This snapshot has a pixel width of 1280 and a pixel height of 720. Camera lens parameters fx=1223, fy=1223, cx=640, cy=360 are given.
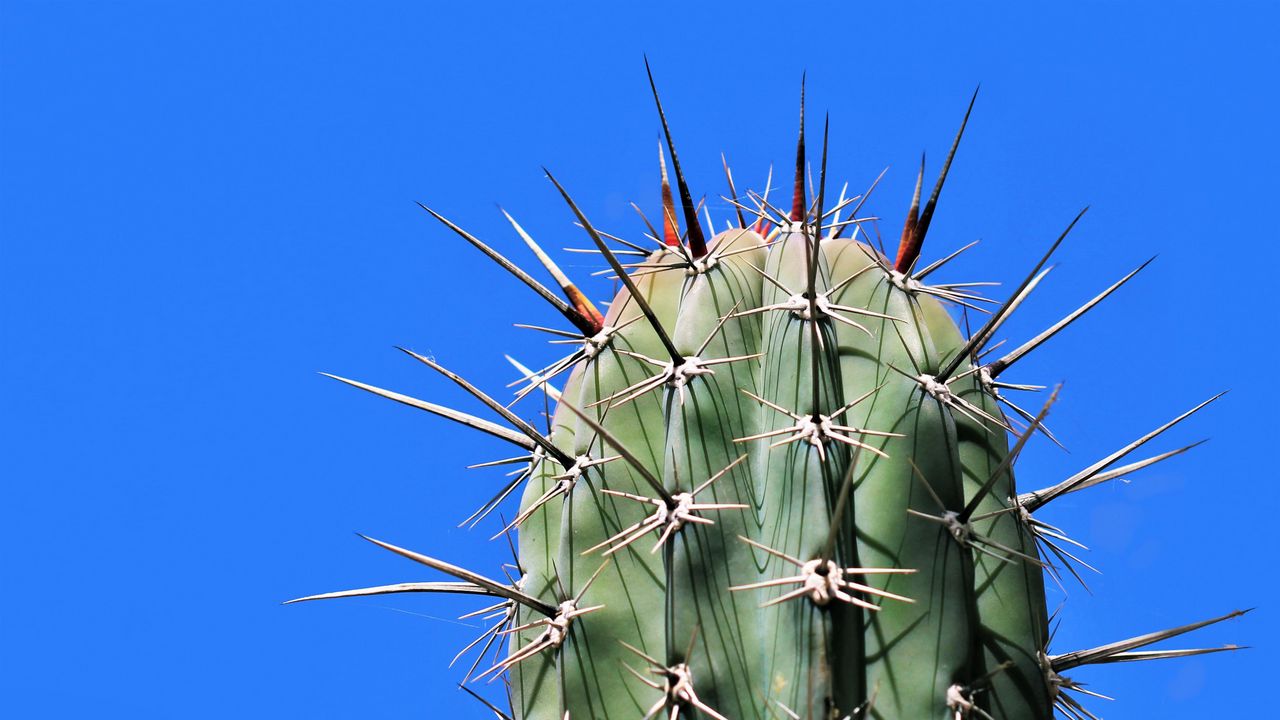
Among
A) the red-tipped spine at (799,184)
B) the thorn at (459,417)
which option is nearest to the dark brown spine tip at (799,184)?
the red-tipped spine at (799,184)

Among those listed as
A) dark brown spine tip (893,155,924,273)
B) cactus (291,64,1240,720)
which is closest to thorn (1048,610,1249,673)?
cactus (291,64,1240,720)

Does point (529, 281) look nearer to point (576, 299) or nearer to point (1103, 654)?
point (576, 299)

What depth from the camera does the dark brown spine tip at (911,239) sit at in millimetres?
3215

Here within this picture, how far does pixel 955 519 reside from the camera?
280cm

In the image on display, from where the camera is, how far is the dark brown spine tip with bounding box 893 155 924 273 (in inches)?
127

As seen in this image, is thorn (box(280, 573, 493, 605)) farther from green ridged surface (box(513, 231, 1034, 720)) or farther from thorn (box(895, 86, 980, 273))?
thorn (box(895, 86, 980, 273))

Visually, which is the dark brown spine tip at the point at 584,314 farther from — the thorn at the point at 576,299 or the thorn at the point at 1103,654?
the thorn at the point at 1103,654

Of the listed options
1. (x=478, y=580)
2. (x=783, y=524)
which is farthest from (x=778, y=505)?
(x=478, y=580)

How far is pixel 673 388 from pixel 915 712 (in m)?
0.92

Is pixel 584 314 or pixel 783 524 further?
pixel 584 314

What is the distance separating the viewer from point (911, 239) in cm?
327

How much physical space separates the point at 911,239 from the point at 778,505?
0.90m

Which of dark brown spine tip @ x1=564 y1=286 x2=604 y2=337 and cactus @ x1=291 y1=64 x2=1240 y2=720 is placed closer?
cactus @ x1=291 y1=64 x2=1240 y2=720

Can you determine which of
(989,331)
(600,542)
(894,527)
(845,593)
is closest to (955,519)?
(894,527)
